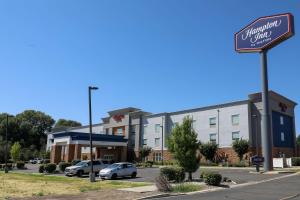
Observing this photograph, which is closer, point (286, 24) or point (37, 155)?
point (286, 24)

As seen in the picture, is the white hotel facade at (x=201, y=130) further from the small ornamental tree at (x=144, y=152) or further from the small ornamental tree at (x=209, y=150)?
the small ornamental tree at (x=209, y=150)

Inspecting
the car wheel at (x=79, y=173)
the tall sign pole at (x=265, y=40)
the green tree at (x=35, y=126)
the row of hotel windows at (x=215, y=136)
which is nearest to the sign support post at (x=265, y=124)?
the tall sign pole at (x=265, y=40)

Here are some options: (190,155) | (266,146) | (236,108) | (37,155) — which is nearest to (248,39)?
(266,146)

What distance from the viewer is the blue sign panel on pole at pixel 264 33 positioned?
40.3 metres

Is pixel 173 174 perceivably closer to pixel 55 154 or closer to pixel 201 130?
pixel 201 130

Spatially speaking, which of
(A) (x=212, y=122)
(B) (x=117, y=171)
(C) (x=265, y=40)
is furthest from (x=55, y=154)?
(C) (x=265, y=40)

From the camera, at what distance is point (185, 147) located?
28.5 m

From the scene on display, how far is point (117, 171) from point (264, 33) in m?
23.2

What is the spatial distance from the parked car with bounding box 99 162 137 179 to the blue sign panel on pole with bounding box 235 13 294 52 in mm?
20376

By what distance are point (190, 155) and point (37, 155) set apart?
85347mm

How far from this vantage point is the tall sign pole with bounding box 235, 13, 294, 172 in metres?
39.6

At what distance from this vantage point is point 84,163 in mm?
39875

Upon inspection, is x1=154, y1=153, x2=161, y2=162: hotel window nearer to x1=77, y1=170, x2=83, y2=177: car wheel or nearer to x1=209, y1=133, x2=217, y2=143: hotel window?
x1=209, y1=133, x2=217, y2=143: hotel window

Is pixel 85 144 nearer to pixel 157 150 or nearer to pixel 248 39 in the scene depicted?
pixel 157 150
